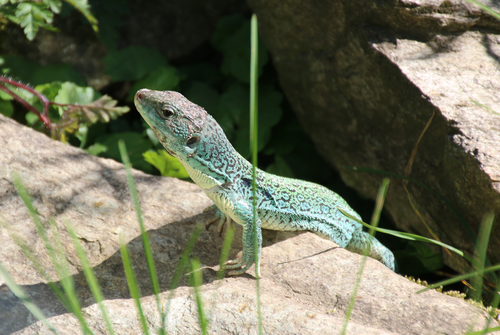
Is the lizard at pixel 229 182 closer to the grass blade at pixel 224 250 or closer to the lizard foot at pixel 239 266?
the lizard foot at pixel 239 266

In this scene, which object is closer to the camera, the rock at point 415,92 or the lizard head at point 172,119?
the lizard head at point 172,119

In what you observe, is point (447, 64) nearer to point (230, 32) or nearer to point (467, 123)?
point (467, 123)

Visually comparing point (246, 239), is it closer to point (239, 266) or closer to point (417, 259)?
point (239, 266)

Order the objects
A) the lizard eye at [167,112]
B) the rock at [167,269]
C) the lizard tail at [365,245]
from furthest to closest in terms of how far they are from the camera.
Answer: the lizard tail at [365,245] < the lizard eye at [167,112] < the rock at [167,269]

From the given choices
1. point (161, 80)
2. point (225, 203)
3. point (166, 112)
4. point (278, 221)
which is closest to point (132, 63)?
point (161, 80)

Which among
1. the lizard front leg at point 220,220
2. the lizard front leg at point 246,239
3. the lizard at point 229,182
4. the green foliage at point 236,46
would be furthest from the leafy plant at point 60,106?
the green foliage at point 236,46

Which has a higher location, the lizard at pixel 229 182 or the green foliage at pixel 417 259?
the lizard at pixel 229 182

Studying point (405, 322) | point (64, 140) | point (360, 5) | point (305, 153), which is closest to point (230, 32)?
point (305, 153)

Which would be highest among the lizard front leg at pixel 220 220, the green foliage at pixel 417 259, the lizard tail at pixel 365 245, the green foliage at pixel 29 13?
the green foliage at pixel 29 13
